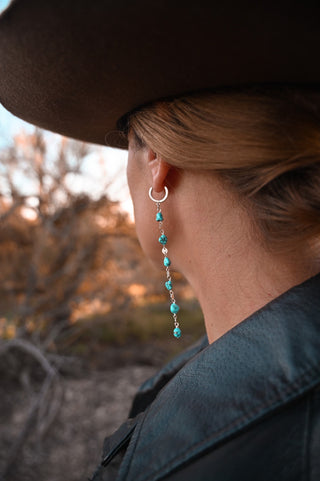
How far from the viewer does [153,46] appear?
2.26 ft

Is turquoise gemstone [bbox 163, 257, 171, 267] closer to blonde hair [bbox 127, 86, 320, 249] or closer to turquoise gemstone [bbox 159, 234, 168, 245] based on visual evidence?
turquoise gemstone [bbox 159, 234, 168, 245]

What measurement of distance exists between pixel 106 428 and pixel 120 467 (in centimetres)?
341

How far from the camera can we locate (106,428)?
3770mm

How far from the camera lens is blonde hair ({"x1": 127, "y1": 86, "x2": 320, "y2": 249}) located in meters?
0.75

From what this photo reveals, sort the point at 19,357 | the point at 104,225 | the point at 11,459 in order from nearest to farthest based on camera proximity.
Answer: the point at 11,459 < the point at 19,357 < the point at 104,225

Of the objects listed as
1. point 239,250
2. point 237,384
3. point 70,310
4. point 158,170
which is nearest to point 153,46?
point 158,170

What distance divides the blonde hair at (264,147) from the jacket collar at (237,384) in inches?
6.7

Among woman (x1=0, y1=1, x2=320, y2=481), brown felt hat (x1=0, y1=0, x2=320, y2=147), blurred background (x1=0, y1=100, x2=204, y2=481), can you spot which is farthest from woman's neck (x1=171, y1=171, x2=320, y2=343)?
blurred background (x1=0, y1=100, x2=204, y2=481)

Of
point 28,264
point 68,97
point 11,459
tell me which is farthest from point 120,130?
point 28,264

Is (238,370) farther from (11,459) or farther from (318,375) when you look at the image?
(11,459)

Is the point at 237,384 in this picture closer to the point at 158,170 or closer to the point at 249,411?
the point at 249,411

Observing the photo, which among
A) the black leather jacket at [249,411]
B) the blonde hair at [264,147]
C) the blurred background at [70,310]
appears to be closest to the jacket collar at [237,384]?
the black leather jacket at [249,411]

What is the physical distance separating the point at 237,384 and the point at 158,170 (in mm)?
552

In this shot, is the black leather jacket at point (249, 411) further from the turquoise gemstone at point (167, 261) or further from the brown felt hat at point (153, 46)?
the brown felt hat at point (153, 46)
